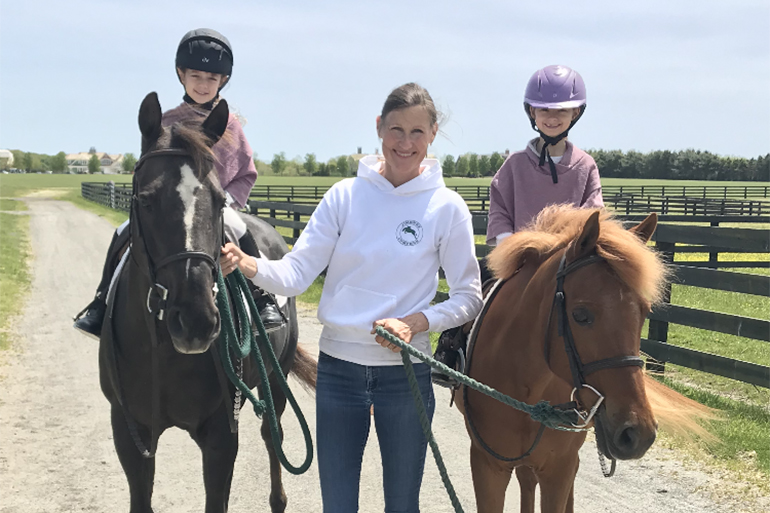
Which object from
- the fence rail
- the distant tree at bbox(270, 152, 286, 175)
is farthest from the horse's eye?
the distant tree at bbox(270, 152, 286, 175)

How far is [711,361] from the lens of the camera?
6.08 metres

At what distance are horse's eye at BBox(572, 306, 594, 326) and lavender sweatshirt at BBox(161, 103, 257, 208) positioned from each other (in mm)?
1728

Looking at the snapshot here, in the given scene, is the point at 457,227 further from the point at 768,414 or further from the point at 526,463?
the point at 768,414

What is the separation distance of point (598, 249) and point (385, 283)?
28.7 inches

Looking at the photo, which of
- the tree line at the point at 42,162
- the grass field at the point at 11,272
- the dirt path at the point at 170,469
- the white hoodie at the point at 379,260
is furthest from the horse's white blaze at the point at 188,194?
the tree line at the point at 42,162

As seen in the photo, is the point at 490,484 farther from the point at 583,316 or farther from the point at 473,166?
the point at 473,166

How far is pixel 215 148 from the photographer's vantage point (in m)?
3.19

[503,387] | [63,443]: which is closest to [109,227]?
[63,443]

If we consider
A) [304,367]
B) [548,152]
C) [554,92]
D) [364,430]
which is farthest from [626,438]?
[304,367]

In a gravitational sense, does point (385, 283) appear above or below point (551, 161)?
below

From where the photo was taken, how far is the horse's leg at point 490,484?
9.24 feet

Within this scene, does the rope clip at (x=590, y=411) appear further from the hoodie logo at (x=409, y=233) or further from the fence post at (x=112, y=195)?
the fence post at (x=112, y=195)

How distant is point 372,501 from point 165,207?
2400 millimetres

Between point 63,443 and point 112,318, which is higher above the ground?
point 112,318
